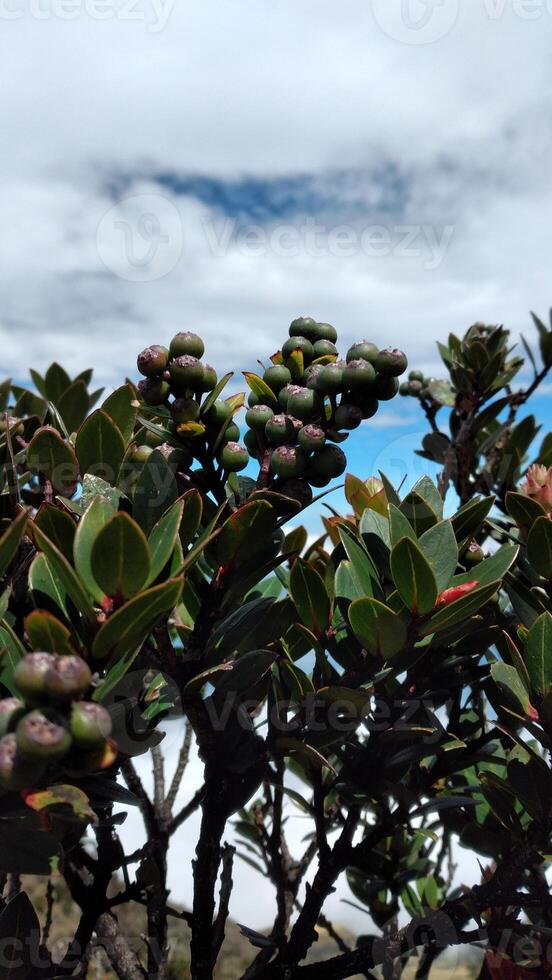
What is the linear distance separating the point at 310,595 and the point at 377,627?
7.4 inches

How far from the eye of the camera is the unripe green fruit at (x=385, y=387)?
1343mm

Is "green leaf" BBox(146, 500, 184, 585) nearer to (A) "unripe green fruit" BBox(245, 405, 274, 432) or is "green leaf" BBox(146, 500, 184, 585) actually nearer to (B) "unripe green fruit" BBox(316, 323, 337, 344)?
(A) "unripe green fruit" BBox(245, 405, 274, 432)

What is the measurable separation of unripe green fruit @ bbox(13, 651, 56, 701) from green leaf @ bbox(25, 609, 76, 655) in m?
0.05

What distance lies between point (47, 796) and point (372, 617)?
531 millimetres

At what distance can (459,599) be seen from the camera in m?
1.19

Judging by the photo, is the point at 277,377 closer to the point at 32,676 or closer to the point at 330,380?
the point at 330,380

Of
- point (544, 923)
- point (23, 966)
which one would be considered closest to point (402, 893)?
point (544, 923)

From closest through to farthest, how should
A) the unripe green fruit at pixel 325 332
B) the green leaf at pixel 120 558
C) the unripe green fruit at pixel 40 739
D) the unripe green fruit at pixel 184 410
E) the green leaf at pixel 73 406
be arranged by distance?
the unripe green fruit at pixel 40 739 → the green leaf at pixel 120 558 → the unripe green fruit at pixel 184 410 → the unripe green fruit at pixel 325 332 → the green leaf at pixel 73 406

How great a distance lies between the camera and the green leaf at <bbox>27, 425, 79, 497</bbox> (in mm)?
1336

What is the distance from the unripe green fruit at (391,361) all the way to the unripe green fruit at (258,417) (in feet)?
0.65

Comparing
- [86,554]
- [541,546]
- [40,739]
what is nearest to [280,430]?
[86,554]

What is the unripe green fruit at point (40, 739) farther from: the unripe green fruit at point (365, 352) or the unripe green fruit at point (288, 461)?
the unripe green fruit at point (365, 352)

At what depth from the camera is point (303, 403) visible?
130 cm

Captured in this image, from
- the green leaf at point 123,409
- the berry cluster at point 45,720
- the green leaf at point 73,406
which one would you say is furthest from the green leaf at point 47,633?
the green leaf at point 73,406
